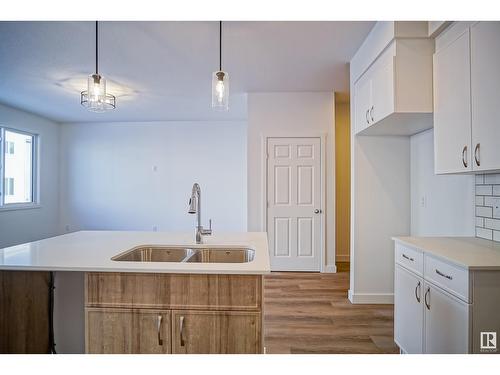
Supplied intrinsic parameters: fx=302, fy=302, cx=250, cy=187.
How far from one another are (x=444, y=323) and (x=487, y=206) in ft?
3.05

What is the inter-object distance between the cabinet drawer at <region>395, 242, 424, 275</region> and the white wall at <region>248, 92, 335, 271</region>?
7.26ft

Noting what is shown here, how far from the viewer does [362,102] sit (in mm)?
2900

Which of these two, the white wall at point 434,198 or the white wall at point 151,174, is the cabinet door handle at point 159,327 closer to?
the white wall at point 434,198

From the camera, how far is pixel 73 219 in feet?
20.9

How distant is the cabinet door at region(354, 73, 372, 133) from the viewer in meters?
2.74

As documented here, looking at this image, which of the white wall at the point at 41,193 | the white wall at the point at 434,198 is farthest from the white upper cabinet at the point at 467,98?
the white wall at the point at 41,193

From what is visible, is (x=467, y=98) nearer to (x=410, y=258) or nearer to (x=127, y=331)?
(x=410, y=258)

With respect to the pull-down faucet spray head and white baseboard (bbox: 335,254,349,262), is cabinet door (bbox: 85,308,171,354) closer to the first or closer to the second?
the pull-down faucet spray head

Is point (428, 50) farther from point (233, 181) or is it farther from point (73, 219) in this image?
point (73, 219)

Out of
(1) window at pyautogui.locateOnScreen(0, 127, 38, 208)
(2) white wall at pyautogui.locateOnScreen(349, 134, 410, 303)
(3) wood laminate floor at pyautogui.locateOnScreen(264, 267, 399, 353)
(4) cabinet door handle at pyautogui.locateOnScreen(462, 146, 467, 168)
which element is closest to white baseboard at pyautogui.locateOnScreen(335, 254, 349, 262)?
(3) wood laminate floor at pyautogui.locateOnScreen(264, 267, 399, 353)

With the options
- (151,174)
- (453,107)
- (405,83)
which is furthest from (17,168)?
(453,107)

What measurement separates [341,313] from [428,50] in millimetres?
2343

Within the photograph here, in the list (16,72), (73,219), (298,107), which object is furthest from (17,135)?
(298,107)
